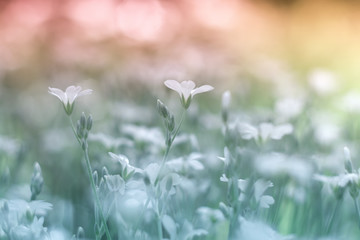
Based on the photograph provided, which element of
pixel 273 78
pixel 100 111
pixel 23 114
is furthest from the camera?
pixel 273 78

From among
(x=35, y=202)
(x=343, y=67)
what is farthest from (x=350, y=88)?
(x=35, y=202)

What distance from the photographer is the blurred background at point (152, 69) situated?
5.93 ft

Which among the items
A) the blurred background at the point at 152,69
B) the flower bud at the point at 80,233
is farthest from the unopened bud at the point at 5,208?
the blurred background at the point at 152,69

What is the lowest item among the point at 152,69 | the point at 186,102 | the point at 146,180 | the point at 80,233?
the point at 152,69

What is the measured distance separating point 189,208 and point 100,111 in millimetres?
1456

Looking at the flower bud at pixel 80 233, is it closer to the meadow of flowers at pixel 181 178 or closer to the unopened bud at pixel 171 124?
the meadow of flowers at pixel 181 178

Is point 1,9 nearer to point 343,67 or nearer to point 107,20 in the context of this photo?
point 107,20

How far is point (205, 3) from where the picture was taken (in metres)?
4.81

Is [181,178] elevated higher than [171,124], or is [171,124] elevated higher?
[171,124]

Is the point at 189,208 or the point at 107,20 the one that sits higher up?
the point at 189,208

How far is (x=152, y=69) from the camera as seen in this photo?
2.64 meters

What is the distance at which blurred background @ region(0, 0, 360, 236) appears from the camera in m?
1.81

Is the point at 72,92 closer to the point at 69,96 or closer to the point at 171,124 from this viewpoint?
the point at 69,96

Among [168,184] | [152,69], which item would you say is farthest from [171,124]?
[152,69]
